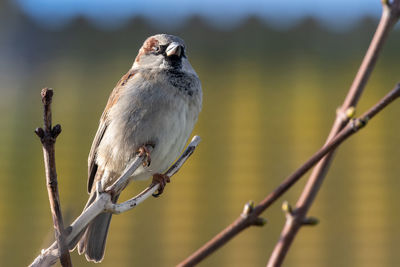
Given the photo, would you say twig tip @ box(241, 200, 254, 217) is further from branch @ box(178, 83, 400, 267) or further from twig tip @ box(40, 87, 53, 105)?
twig tip @ box(40, 87, 53, 105)

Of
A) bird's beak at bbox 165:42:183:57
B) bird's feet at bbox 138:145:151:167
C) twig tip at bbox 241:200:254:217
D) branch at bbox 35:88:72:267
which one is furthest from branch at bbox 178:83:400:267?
bird's beak at bbox 165:42:183:57

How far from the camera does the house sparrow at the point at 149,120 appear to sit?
2.07 meters

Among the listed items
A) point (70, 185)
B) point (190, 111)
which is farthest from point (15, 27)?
point (190, 111)


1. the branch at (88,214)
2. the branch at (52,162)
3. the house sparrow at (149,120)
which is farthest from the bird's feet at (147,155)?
the branch at (52,162)

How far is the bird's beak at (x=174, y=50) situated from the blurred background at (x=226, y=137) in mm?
1323

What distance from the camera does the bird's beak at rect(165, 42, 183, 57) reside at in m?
2.18

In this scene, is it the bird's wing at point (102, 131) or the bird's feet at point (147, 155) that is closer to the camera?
the bird's feet at point (147, 155)

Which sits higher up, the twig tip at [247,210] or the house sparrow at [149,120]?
the house sparrow at [149,120]

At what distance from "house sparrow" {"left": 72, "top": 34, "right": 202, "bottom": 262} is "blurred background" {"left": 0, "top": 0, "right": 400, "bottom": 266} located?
113cm

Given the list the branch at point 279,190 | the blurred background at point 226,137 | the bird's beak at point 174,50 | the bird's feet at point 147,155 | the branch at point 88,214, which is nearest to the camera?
the branch at point 279,190

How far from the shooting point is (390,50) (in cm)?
388

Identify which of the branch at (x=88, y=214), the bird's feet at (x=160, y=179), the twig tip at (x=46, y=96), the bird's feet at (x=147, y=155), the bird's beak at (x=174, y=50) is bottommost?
the branch at (x=88, y=214)

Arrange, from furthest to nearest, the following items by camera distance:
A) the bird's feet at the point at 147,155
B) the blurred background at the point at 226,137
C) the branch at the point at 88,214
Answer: the blurred background at the point at 226,137 → the bird's feet at the point at 147,155 → the branch at the point at 88,214

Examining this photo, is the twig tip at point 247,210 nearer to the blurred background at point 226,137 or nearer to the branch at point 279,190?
the branch at point 279,190
